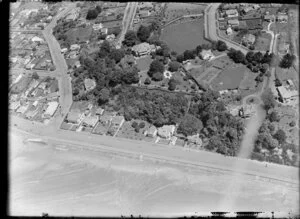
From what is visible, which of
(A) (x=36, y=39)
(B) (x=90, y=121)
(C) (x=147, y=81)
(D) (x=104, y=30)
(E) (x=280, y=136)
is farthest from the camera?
(A) (x=36, y=39)

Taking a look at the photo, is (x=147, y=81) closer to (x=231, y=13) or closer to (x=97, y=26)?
(x=97, y=26)

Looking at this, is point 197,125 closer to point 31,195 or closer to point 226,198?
point 226,198

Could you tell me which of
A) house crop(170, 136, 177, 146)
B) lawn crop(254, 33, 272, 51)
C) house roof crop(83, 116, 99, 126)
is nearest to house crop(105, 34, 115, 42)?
house roof crop(83, 116, 99, 126)

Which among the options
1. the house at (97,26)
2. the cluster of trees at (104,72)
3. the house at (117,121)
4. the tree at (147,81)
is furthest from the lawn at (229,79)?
the house at (97,26)

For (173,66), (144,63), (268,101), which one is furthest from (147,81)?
(268,101)

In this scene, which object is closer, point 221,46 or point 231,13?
point 221,46

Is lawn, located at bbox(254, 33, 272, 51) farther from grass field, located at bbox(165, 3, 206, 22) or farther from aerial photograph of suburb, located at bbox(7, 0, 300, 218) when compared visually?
grass field, located at bbox(165, 3, 206, 22)

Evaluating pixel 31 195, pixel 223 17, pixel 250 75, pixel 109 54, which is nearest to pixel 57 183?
pixel 31 195
